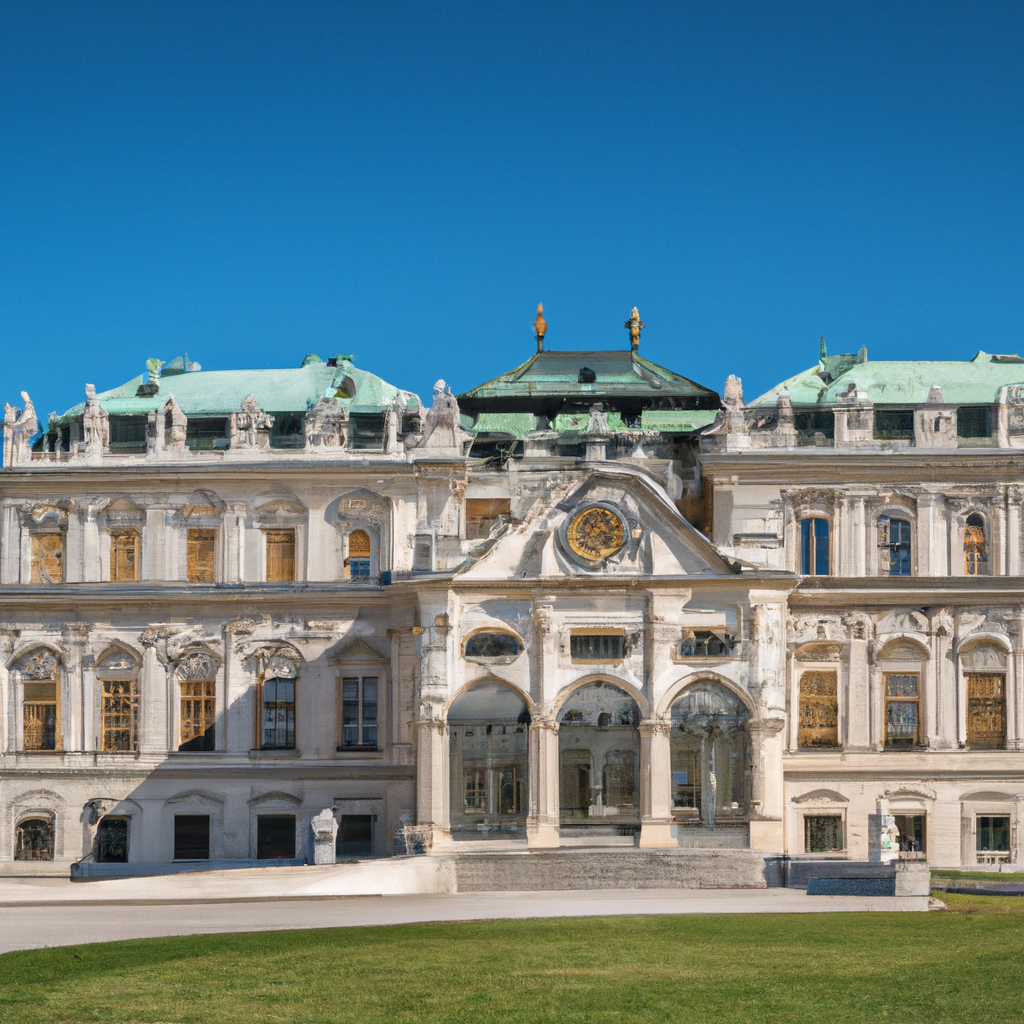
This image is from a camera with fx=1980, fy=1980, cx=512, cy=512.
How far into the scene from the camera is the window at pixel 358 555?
6688cm

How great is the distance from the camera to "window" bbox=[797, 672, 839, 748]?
65.6 meters

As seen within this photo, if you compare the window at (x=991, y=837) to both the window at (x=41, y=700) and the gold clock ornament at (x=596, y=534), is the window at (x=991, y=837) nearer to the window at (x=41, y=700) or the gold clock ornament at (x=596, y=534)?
the gold clock ornament at (x=596, y=534)

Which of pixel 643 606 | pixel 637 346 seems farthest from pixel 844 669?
pixel 637 346

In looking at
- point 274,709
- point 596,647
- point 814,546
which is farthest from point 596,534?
point 274,709

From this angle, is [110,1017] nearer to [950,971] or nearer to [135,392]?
[950,971]

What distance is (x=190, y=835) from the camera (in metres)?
66.2

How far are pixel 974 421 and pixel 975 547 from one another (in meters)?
4.28

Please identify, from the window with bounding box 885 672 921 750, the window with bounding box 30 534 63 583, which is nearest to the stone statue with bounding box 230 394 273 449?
the window with bounding box 30 534 63 583

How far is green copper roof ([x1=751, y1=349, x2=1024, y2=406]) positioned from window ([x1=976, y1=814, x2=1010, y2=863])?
13.9 m

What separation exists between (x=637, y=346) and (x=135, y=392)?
61.3 feet

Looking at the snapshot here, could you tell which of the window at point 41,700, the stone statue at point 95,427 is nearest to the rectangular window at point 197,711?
the window at point 41,700

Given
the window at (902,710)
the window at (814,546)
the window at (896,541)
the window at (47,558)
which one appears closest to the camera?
the window at (902,710)

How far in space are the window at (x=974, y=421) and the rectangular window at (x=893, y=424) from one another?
5.39 feet

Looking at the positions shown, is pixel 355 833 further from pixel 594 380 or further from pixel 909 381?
pixel 909 381
